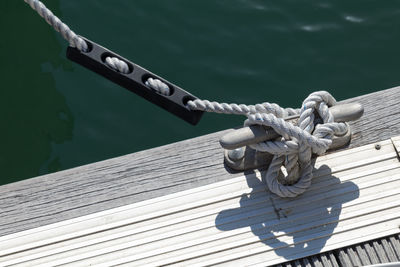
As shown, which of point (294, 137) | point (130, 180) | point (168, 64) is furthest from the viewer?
point (168, 64)

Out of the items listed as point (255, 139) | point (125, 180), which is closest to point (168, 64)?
point (125, 180)

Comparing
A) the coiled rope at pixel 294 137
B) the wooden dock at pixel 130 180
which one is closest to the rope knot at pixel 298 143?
the coiled rope at pixel 294 137

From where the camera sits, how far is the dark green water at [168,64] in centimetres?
456

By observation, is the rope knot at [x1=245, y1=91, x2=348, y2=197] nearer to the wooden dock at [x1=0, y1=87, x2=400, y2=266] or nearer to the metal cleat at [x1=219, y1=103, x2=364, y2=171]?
the metal cleat at [x1=219, y1=103, x2=364, y2=171]

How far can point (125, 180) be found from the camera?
2896 millimetres

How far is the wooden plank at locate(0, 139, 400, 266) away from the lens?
2.64 m

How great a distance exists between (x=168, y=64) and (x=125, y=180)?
2.10 m

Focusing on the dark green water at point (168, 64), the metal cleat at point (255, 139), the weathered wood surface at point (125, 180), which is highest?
the metal cleat at point (255, 139)

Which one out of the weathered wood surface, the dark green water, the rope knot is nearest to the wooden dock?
the weathered wood surface

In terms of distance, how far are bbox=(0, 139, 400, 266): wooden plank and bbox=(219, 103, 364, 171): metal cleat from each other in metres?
0.07

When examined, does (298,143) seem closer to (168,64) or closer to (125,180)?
(125,180)

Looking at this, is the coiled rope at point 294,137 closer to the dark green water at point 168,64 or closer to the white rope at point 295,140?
the white rope at point 295,140

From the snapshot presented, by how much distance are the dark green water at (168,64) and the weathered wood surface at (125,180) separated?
5.08 feet

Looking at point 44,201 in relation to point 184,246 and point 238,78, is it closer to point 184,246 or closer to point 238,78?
point 184,246
